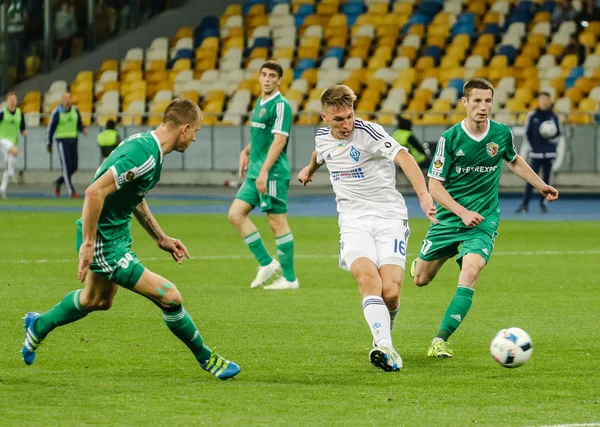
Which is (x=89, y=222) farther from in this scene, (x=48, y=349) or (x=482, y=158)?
(x=482, y=158)

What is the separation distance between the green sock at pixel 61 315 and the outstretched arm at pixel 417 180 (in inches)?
87.6

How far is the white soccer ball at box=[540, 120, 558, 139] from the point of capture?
24.7 m

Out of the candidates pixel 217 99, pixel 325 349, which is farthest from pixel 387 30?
pixel 325 349

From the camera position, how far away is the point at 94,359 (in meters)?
8.57

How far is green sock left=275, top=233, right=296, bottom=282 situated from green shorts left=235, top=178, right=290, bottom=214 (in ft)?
0.94

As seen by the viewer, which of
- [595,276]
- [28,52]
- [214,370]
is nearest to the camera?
[214,370]

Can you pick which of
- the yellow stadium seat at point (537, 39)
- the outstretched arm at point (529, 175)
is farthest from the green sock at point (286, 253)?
the yellow stadium seat at point (537, 39)

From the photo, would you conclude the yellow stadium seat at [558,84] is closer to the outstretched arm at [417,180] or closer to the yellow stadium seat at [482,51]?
the yellow stadium seat at [482,51]

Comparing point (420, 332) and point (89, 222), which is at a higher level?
point (89, 222)

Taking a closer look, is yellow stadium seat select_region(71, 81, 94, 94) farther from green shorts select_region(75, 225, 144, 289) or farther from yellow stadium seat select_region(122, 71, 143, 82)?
green shorts select_region(75, 225, 144, 289)

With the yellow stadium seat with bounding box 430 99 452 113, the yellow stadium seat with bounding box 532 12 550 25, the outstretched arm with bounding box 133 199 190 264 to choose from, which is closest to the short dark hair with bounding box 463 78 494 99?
the outstretched arm with bounding box 133 199 190 264

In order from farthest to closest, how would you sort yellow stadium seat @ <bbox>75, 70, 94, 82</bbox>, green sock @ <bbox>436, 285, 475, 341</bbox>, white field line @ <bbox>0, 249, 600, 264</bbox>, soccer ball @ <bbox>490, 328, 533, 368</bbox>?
yellow stadium seat @ <bbox>75, 70, 94, 82</bbox>, white field line @ <bbox>0, 249, 600, 264</bbox>, green sock @ <bbox>436, 285, 475, 341</bbox>, soccer ball @ <bbox>490, 328, 533, 368</bbox>

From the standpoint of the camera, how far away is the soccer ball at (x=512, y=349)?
801 centimetres

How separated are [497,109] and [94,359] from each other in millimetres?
24957
